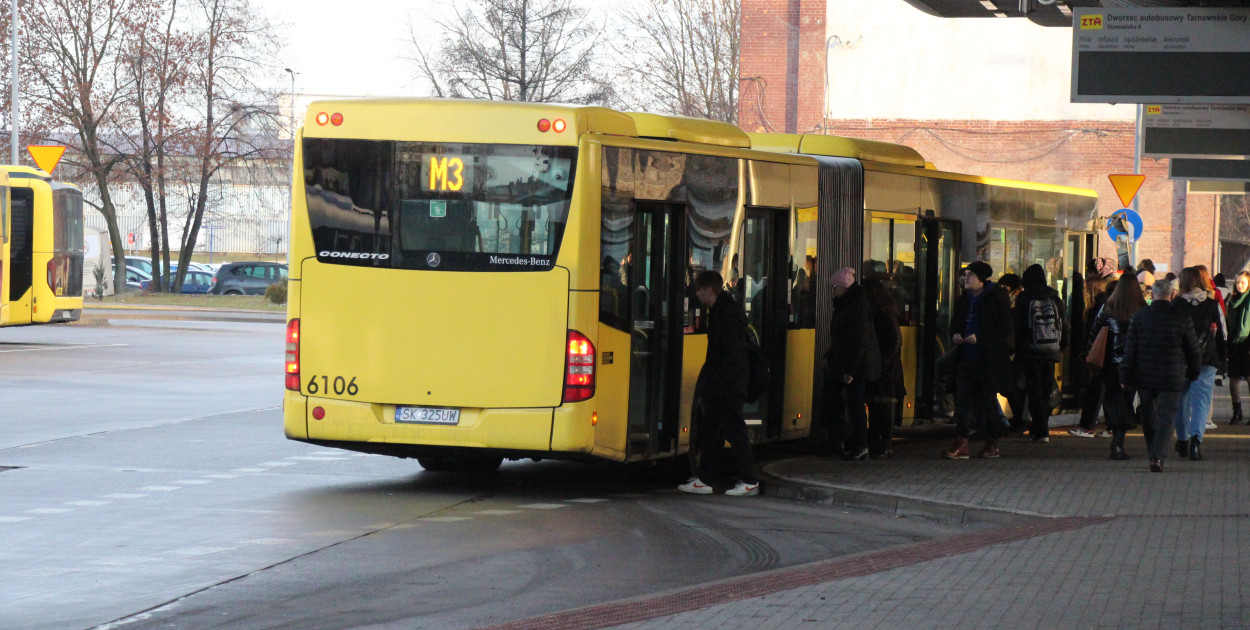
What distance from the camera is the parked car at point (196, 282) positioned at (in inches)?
2351

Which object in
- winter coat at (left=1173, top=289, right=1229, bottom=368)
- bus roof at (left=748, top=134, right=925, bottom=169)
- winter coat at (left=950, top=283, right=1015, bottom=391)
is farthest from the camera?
bus roof at (left=748, top=134, right=925, bottom=169)

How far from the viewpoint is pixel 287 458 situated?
13.8 meters

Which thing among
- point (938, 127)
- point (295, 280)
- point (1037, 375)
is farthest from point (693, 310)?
point (938, 127)

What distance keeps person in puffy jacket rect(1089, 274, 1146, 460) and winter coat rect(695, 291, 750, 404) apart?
12.0 ft

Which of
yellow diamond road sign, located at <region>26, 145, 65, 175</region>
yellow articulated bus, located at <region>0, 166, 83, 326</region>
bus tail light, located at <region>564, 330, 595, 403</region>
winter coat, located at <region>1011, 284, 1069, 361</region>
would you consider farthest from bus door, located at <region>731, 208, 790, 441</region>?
yellow diamond road sign, located at <region>26, 145, 65, 175</region>

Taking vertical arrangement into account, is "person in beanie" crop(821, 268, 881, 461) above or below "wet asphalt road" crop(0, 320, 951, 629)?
above

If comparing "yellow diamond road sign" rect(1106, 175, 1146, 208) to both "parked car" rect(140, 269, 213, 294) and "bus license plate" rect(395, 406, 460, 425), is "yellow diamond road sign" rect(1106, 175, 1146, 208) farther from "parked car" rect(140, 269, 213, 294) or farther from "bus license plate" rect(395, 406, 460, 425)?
"parked car" rect(140, 269, 213, 294)

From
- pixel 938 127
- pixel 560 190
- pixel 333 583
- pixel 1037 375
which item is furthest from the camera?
pixel 938 127

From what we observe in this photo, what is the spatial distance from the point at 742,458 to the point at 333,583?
4.45 m

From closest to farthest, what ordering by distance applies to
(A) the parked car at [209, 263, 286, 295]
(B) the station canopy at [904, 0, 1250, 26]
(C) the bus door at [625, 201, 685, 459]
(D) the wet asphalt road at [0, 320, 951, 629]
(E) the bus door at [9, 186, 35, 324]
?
(D) the wet asphalt road at [0, 320, 951, 629]
(C) the bus door at [625, 201, 685, 459]
(B) the station canopy at [904, 0, 1250, 26]
(E) the bus door at [9, 186, 35, 324]
(A) the parked car at [209, 263, 286, 295]

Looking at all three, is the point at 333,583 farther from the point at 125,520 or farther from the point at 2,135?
the point at 2,135

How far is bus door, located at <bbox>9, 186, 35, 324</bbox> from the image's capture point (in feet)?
96.0

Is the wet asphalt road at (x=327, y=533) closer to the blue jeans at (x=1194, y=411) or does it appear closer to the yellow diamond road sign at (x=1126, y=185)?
the blue jeans at (x=1194, y=411)

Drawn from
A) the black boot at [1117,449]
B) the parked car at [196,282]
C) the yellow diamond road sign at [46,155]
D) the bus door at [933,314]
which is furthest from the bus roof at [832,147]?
the parked car at [196,282]
